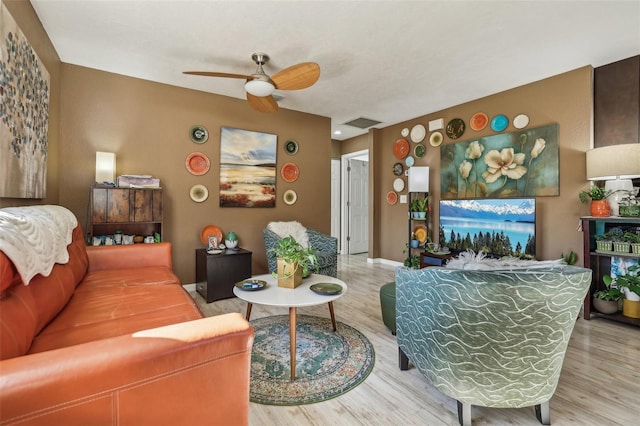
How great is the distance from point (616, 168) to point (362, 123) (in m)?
3.44

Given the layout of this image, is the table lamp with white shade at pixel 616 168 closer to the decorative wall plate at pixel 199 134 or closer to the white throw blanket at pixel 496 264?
the white throw blanket at pixel 496 264

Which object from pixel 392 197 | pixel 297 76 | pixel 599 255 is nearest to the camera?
pixel 297 76

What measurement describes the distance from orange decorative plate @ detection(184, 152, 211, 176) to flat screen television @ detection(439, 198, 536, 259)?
3350mm

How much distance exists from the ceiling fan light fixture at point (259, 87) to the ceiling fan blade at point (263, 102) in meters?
0.22

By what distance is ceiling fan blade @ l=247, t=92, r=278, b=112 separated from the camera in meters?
3.14

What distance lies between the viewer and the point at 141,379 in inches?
35.1

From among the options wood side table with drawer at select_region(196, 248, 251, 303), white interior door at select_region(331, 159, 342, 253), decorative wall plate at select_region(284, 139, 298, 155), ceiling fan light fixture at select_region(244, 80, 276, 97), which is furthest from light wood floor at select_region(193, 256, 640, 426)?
white interior door at select_region(331, 159, 342, 253)

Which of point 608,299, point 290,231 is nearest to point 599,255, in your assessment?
point 608,299

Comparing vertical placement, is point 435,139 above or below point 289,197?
above

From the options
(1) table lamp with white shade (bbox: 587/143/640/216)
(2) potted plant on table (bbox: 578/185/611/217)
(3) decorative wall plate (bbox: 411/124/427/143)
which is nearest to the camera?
(1) table lamp with white shade (bbox: 587/143/640/216)

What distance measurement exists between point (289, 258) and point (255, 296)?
36 cm

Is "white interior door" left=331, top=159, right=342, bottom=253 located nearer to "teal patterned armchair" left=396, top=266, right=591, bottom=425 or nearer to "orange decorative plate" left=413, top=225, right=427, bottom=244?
"orange decorative plate" left=413, top=225, right=427, bottom=244

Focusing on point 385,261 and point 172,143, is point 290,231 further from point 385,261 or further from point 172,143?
point 385,261

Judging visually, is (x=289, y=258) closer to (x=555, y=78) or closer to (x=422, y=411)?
(x=422, y=411)
